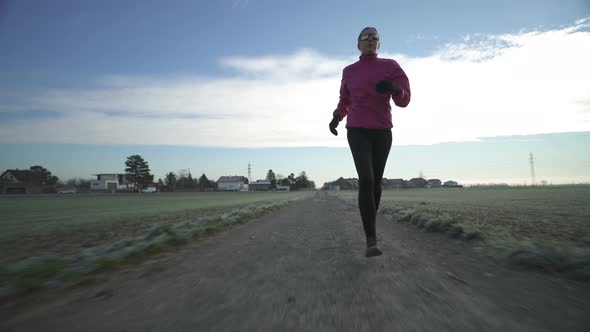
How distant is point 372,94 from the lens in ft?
10.4

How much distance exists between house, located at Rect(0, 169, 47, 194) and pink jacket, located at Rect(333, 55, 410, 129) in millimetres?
97994

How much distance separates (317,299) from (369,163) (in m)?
1.79

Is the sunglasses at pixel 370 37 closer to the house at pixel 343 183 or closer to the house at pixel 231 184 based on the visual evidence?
the house at pixel 231 184

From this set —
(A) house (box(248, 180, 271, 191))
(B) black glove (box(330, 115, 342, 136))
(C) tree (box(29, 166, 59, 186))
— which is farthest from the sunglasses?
(A) house (box(248, 180, 271, 191))

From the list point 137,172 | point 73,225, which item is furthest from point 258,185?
point 73,225

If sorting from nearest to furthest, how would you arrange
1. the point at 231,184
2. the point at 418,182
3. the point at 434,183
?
the point at 231,184 < the point at 418,182 < the point at 434,183

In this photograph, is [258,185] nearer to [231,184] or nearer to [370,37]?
[231,184]

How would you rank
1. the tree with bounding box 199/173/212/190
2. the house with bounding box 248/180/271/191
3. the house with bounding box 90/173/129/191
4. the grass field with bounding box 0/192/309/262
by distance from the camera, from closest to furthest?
the grass field with bounding box 0/192/309/262
the house with bounding box 90/173/129/191
the tree with bounding box 199/173/212/190
the house with bounding box 248/180/271/191

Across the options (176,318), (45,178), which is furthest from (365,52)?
(45,178)

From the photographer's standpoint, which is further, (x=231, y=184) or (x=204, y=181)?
(x=231, y=184)

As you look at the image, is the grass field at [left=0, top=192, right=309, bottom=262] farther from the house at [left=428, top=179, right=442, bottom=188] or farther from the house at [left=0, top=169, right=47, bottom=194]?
the house at [left=428, top=179, right=442, bottom=188]

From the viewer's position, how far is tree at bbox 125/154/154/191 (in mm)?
95188

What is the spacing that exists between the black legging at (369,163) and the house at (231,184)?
400 feet

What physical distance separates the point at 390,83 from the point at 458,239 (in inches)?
97.7
